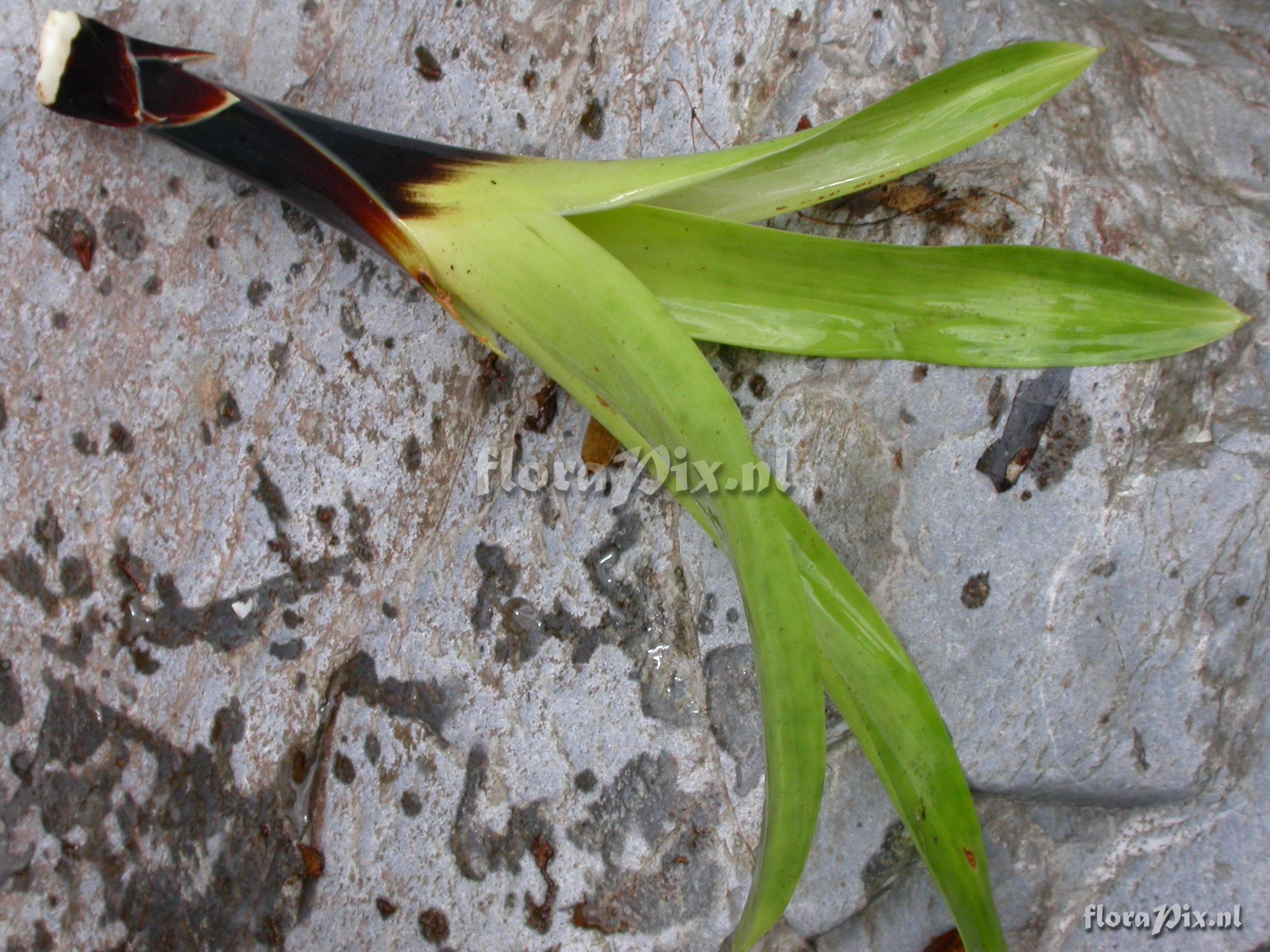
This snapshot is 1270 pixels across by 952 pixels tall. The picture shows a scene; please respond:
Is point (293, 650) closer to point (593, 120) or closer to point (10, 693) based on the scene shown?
point (10, 693)

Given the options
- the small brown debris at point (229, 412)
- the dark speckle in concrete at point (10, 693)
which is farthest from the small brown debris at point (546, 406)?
the dark speckle in concrete at point (10, 693)

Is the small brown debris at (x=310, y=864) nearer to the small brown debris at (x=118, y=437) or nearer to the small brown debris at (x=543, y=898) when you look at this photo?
the small brown debris at (x=543, y=898)

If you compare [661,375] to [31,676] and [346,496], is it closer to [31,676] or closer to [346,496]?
[346,496]

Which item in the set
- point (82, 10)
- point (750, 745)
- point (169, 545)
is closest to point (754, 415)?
point (750, 745)

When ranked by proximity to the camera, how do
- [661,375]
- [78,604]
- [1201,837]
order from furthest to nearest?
[78,604] → [1201,837] → [661,375]

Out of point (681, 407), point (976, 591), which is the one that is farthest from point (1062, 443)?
point (681, 407)

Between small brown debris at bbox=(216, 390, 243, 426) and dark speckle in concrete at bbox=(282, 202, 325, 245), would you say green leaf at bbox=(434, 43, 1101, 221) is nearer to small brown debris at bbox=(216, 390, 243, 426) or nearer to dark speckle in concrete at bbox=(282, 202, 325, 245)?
dark speckle in concrete at bbox=(282, 202, 325, 245)

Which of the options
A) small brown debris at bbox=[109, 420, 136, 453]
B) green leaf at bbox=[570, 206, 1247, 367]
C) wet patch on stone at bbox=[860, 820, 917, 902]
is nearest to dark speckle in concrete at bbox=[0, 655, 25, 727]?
small brown debris at bbox=[109, 420, 136, 453]
